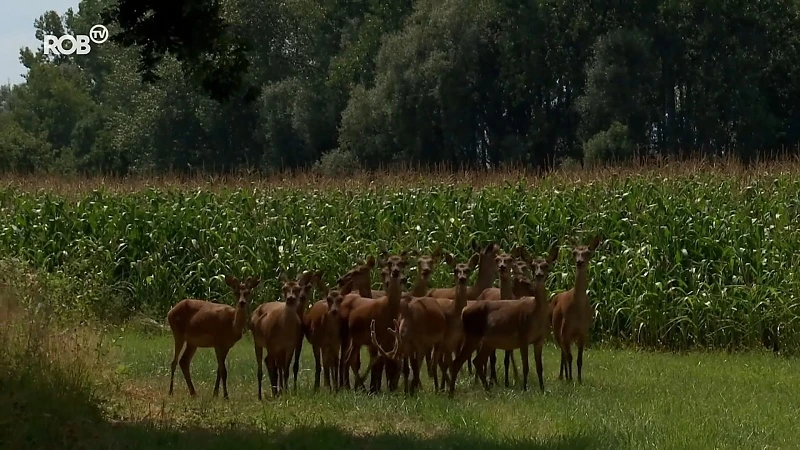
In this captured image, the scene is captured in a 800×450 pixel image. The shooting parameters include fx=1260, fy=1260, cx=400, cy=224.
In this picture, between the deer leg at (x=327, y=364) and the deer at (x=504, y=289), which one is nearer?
the deer leg at (x=327, y=364)

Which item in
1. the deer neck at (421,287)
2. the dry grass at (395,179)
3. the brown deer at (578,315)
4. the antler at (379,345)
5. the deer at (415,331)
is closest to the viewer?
the deer at (415,331)

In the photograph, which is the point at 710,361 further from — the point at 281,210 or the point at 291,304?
the point at 281,210

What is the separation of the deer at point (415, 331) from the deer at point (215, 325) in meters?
1.50

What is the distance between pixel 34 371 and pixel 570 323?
6616mm

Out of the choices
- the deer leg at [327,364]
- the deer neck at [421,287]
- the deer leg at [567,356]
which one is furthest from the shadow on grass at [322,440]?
the deer neck at [421,287]

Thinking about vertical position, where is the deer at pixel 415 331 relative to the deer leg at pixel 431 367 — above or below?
above

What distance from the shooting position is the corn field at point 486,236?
19.5m

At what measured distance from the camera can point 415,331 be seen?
45.2 feet

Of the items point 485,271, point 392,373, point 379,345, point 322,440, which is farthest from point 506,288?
point 322,440

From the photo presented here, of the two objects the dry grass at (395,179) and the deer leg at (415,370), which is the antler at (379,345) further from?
the dry grass at (395,179)

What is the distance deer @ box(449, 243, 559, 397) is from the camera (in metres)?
14.1

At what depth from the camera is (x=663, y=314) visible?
19.5 metres

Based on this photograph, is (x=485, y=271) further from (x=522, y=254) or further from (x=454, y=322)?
(x=454, y=322)

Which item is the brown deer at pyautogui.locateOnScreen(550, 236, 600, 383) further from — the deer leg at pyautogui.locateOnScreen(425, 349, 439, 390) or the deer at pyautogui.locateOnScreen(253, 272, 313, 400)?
the deer at pyautogui.locateOnScreen(253, 272, 313, 400)
